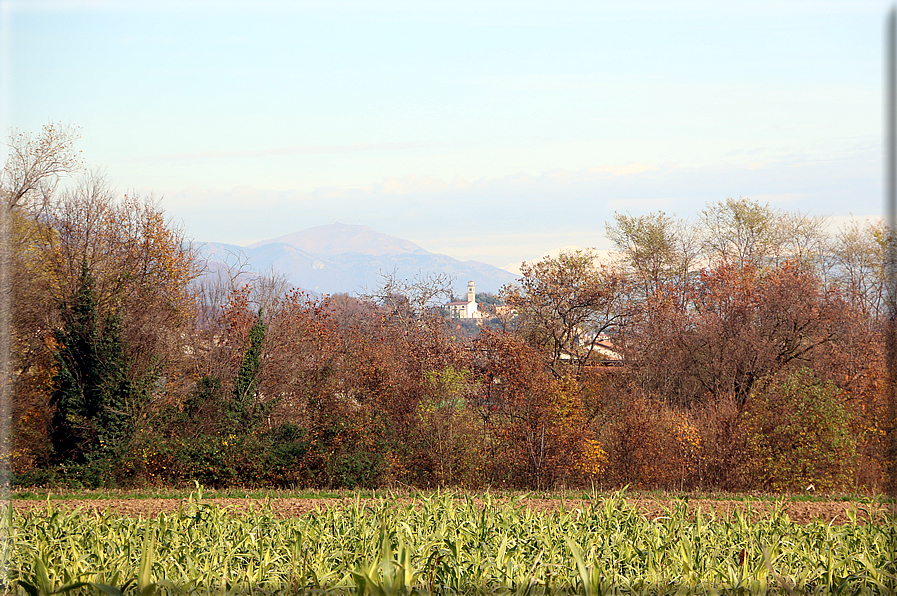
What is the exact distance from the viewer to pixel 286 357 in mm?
19656

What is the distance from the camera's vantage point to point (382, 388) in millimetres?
16719

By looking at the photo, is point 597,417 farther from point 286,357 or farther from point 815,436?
point 286,357

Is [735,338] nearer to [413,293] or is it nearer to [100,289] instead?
[413,293]

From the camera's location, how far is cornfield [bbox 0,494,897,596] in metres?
2.11

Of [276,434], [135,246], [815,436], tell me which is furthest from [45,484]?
[815,436]

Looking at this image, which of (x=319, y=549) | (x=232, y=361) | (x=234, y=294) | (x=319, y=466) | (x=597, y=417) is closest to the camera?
(x=319, y=549)

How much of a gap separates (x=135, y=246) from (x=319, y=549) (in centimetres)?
2081

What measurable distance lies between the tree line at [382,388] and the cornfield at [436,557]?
11184mm

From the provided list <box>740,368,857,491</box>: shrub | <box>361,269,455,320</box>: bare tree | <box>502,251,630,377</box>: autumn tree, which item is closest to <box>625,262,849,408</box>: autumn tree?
<box>502,251,630,377</box>: autumn tree

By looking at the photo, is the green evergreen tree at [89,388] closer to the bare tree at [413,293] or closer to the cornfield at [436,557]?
the bare tree at [413,293]

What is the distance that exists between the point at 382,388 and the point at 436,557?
14006mm

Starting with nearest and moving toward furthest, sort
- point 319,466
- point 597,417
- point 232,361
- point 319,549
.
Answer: point 319,549 → point 319,466 → point 597,417 → point 232,361

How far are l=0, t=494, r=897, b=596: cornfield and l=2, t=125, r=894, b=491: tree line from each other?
11.2 meters

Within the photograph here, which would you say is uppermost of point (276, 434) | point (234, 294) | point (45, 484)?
point (234, 294)
